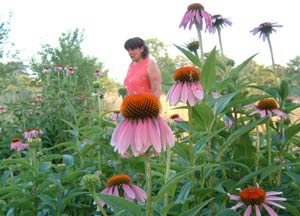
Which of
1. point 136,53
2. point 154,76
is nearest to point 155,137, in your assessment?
point 154,76

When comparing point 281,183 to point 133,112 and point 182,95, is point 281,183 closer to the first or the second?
point 182,95

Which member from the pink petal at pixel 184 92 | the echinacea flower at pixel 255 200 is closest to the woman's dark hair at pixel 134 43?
the pink petal at pixel 184 92

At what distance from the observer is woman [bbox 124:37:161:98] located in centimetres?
228

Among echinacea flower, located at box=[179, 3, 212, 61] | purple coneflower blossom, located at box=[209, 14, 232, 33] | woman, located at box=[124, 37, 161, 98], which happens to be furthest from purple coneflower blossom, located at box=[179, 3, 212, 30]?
woman, located at box=[124, 37, 161, 98]

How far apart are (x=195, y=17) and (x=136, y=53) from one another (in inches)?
46.9

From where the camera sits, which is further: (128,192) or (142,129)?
(128,192)

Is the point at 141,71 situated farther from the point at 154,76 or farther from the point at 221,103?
the point at 221,103

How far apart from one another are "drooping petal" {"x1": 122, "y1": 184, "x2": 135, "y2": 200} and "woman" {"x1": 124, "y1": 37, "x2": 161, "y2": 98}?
1.34 meters

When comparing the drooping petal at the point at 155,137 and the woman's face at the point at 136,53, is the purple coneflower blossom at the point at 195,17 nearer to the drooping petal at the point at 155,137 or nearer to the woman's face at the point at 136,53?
the drooping petal at the point at 155,137

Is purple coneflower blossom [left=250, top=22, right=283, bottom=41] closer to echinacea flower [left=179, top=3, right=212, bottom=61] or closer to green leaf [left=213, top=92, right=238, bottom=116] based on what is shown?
echinacea flower [left=179, top=3, right=212, bottom=61]

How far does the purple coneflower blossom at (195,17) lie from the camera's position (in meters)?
1.20

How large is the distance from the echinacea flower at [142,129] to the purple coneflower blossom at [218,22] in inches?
26.9

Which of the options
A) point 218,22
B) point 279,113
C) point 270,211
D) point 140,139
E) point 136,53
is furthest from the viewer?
point 136,53

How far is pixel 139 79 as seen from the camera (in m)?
2.32
